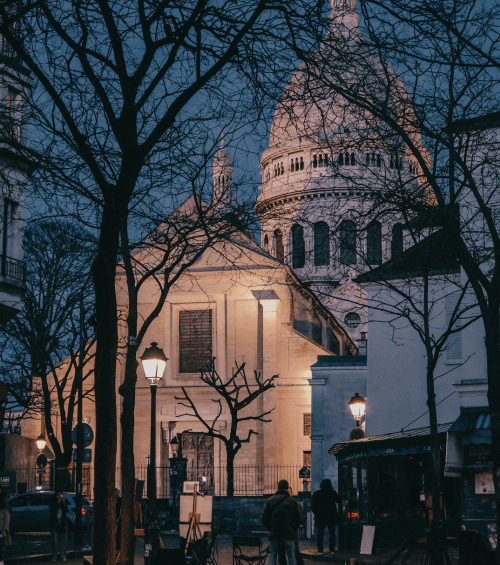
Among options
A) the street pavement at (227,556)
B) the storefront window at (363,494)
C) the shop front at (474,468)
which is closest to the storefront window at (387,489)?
the storefront window at (363,494)

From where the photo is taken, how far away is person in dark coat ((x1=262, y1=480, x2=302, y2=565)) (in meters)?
15.5

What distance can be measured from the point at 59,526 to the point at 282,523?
7627mm

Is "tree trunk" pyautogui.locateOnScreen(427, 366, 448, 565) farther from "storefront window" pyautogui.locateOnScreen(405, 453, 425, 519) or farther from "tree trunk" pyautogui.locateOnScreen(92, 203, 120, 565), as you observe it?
"storefront window" pyautogui.locateOnScreen(405, 453, 425, 519)

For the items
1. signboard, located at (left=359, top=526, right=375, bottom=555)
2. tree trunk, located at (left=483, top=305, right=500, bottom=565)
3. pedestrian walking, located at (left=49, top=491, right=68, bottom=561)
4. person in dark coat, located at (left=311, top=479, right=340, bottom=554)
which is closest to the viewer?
tree trunk, located at (left=483, top=305, right=500, bottom=565)

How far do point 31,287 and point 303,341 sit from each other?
17.6 meters

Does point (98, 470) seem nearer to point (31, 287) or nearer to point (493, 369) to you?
point (493, 369)

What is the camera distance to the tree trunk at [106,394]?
10602mm

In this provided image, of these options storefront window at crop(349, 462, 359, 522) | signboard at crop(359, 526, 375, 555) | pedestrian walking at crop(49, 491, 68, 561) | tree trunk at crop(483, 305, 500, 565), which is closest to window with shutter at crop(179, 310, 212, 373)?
storefront window at crop(349, 462, 359, 522)

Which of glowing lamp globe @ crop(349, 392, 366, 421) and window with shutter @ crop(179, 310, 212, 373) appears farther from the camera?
window with shutter @ crop(179, 310, 212, 373)

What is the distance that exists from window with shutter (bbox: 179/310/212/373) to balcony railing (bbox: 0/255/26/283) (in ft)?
88.4

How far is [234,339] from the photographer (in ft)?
177

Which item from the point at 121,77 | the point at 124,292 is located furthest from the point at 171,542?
the point at 124,292

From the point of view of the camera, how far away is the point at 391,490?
87.8 ft

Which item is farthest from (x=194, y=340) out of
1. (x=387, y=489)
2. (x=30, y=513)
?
(x=387, y=489)
